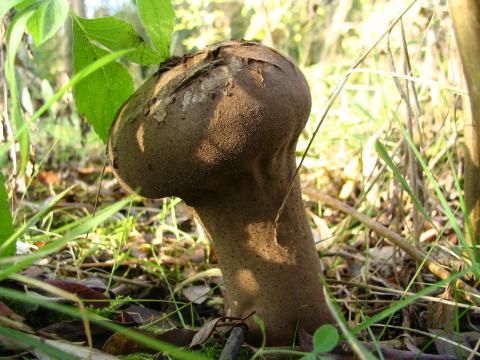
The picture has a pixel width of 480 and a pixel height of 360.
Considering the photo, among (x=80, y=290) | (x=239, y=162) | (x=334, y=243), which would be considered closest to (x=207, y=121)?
(x=239, y=162)

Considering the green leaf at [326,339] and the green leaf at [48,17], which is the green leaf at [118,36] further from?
the green leaf at [326,339]

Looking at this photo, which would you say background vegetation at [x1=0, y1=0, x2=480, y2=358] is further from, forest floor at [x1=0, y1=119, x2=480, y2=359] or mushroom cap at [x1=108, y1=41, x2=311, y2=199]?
mushroom cap at [x1=108, y1=41, x2=311, y2=199]

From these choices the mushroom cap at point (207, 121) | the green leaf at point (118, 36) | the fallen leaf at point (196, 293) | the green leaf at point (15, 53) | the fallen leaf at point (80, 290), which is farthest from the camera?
the fallen leaf at point (196, 293)

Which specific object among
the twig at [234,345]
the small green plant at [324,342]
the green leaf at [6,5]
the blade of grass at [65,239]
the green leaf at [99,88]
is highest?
the green leaf at [6,5]

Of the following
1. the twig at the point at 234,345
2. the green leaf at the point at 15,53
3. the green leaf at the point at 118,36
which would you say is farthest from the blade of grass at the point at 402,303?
the green leaf at the point at 118,36

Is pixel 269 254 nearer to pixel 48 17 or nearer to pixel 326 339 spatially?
pixel 326 339

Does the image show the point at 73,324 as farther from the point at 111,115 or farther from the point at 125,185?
the point at 111,115

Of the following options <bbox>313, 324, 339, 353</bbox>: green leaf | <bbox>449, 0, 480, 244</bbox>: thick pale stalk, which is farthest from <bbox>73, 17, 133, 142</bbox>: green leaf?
<bbox>449, 0, 480, 244</bbox>: thick pale stalk
